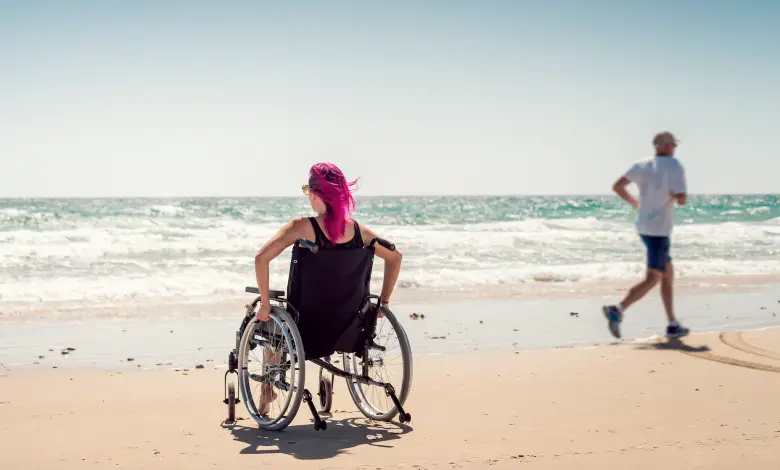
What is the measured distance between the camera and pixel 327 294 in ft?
12.5

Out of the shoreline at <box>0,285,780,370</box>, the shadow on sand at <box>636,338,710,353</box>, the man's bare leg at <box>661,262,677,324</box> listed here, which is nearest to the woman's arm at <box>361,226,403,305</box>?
the shoreline at <box>0,285,780,370</box>

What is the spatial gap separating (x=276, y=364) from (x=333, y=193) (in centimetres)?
88

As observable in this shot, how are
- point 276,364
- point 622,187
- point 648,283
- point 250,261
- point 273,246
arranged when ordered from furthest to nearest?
point 250,261
point 622,187
point 648,283
point 276,364
point 273,246

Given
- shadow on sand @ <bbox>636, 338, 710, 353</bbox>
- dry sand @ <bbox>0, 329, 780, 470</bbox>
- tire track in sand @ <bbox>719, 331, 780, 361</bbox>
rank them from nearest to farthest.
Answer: dry sand @ <bbox>0, 329, 780, 470</bbox> → tire track in sand @ <bbox>719, 331, 780, 361</bbox> → shadow on sand @ <bbox>636, 338, 710, 353</bbox>

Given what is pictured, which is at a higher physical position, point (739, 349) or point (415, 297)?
point (739, 349)

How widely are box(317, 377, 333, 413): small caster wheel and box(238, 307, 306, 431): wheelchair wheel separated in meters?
0.32

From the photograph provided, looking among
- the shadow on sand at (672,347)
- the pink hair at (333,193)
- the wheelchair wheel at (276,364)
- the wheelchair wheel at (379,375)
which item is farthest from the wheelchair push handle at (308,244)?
the shadow on sand at (672,347)

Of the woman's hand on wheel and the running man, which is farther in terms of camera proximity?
the running man

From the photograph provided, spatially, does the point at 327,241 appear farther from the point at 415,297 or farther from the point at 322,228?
the point at 415,297

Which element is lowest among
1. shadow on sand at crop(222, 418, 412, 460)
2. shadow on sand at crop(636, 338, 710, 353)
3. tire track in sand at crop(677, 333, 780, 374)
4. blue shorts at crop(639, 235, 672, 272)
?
shadow on sand at crop(222, 418, 412, 460)

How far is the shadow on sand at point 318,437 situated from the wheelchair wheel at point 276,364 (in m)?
0.08

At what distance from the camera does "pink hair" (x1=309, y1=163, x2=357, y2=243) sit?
3832 millimetres

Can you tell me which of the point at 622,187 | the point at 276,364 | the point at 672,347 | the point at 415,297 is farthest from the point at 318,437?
the point at 415,297

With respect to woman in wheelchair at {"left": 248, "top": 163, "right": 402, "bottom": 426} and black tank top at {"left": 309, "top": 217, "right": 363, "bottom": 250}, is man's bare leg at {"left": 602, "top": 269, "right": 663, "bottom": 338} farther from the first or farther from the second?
black tank top at {"left": 309, "top": 217, "right": 363, "bottom": 250}
